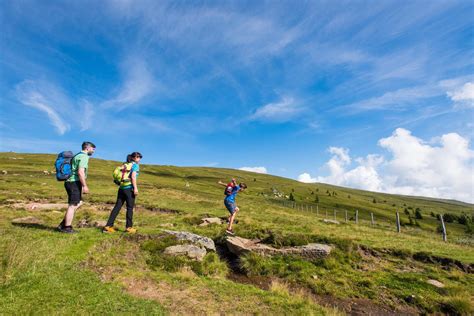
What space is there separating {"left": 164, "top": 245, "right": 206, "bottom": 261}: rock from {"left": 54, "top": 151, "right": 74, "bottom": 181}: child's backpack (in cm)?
487

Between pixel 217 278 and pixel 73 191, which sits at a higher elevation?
pixel 73 191

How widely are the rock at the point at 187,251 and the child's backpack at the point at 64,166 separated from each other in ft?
16.0

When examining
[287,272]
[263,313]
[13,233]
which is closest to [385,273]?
[287,272]

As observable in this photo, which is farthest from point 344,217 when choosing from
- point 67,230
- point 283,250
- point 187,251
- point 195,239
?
point 67,230

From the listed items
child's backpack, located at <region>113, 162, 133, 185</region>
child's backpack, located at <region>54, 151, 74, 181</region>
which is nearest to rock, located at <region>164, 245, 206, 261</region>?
child's backpack, located at <region>113, 162, 133, 185</region>

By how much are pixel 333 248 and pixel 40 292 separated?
1225 centimetres

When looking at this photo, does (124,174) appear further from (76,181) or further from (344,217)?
(344,217)

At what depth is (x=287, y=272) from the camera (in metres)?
11.0

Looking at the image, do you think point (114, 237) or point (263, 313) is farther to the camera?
point (114, 237)

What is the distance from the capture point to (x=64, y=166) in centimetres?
969

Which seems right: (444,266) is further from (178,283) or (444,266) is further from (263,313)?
(178,283)

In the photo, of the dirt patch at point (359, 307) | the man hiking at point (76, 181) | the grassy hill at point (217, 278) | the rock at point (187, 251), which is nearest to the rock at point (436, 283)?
the grassy hill at point (217, 278)

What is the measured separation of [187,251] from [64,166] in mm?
5869

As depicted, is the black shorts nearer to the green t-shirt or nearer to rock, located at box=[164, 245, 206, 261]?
the green t-shirt
